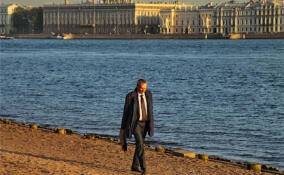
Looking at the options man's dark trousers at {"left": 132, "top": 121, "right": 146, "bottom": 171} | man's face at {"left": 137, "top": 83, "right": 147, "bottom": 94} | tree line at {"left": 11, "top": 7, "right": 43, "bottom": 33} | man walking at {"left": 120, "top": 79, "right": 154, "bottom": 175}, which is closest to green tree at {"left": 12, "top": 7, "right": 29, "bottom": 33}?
tree line at {"left": 11, "top": 7, "right": 43, "bottom": 33}

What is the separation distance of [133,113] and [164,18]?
15751cm

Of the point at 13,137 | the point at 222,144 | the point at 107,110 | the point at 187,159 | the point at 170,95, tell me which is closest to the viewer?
the point at 187,159

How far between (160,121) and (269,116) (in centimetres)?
406

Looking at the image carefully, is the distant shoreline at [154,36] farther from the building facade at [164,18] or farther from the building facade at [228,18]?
the building facade at [228,18]

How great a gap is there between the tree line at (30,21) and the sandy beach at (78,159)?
182756mm

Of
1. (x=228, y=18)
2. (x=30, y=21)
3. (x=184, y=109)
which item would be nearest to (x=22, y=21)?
(x=30, y=21)

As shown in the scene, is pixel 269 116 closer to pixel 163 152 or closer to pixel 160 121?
pixel 160 121

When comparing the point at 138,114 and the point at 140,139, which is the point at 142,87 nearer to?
the point at 138,114

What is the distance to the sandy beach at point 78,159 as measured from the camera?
34.0ft

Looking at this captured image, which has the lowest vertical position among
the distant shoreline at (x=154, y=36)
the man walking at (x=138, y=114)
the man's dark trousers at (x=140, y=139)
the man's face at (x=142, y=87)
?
the distant shoreline at (x=154, y=36)

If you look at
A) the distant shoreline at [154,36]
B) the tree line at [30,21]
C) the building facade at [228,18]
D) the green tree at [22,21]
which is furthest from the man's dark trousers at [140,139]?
the green tree at [22,21]

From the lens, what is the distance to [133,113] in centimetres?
949

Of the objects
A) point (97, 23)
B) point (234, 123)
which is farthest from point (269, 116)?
point (97, 23)

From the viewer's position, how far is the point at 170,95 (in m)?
29.8
